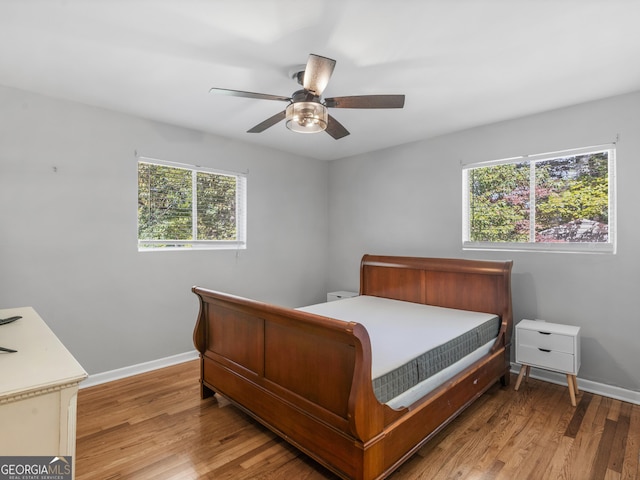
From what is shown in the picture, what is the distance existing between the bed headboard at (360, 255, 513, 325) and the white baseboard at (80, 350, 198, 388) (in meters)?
2.09

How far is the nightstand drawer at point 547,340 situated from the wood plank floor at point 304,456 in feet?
1.44

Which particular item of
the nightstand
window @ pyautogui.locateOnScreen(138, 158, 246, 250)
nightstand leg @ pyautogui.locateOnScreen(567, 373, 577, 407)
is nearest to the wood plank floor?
nightstand leg @ pyautogui.locateOnScreen(567, 373, 577, 407)

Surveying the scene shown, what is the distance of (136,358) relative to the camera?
325 cm

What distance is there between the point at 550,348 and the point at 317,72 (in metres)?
2.70

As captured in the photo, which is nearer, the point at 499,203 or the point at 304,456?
the point at 304,456

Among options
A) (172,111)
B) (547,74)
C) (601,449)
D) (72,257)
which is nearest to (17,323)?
(72,257)

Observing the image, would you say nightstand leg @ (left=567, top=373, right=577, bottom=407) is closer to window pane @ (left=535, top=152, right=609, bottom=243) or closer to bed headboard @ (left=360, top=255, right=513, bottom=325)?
bed headboard @ (left=360, top=255, right=513, bottom=325)

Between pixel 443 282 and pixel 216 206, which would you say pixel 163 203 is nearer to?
pixel 216 206

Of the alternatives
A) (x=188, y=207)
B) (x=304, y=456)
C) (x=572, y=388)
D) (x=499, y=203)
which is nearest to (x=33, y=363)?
(x=304, y=456)

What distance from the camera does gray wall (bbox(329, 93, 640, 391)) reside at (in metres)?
2.73

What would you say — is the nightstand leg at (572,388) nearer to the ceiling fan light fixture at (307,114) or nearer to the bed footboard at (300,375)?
the bed footboard at (300,375)

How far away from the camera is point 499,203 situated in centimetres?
348

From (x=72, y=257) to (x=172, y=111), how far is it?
154cm

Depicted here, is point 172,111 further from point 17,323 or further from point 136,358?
point 136,358
